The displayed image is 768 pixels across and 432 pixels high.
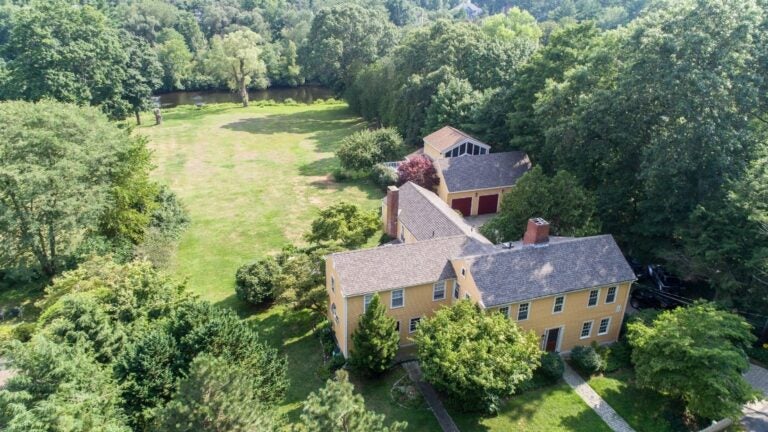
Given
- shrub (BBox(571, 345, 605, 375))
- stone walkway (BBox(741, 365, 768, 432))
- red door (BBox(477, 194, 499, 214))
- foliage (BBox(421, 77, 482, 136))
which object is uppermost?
foliage (BBox(421, 77, 482, 136))

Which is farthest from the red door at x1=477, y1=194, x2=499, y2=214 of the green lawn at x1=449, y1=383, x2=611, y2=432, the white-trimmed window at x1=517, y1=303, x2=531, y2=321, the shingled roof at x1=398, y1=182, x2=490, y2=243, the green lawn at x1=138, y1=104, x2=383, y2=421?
the green lawn at x1=449, y1=383, x2=611, y2=432

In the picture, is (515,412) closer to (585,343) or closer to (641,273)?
(585,343)

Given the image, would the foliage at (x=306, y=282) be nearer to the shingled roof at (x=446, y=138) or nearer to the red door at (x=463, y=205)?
the red door at (x=463, y=205)

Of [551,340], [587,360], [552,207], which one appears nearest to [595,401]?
[587,360]

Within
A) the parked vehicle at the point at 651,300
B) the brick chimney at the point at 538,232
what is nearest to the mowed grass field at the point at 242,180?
the brick chimney at the point at 538,232

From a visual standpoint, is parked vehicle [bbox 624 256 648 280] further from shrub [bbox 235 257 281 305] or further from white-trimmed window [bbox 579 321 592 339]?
shrub [bbox 235 257 281 305]

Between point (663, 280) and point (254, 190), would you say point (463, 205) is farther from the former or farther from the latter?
point (254, 190)

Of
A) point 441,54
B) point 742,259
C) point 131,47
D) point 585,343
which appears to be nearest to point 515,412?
point 585,343
